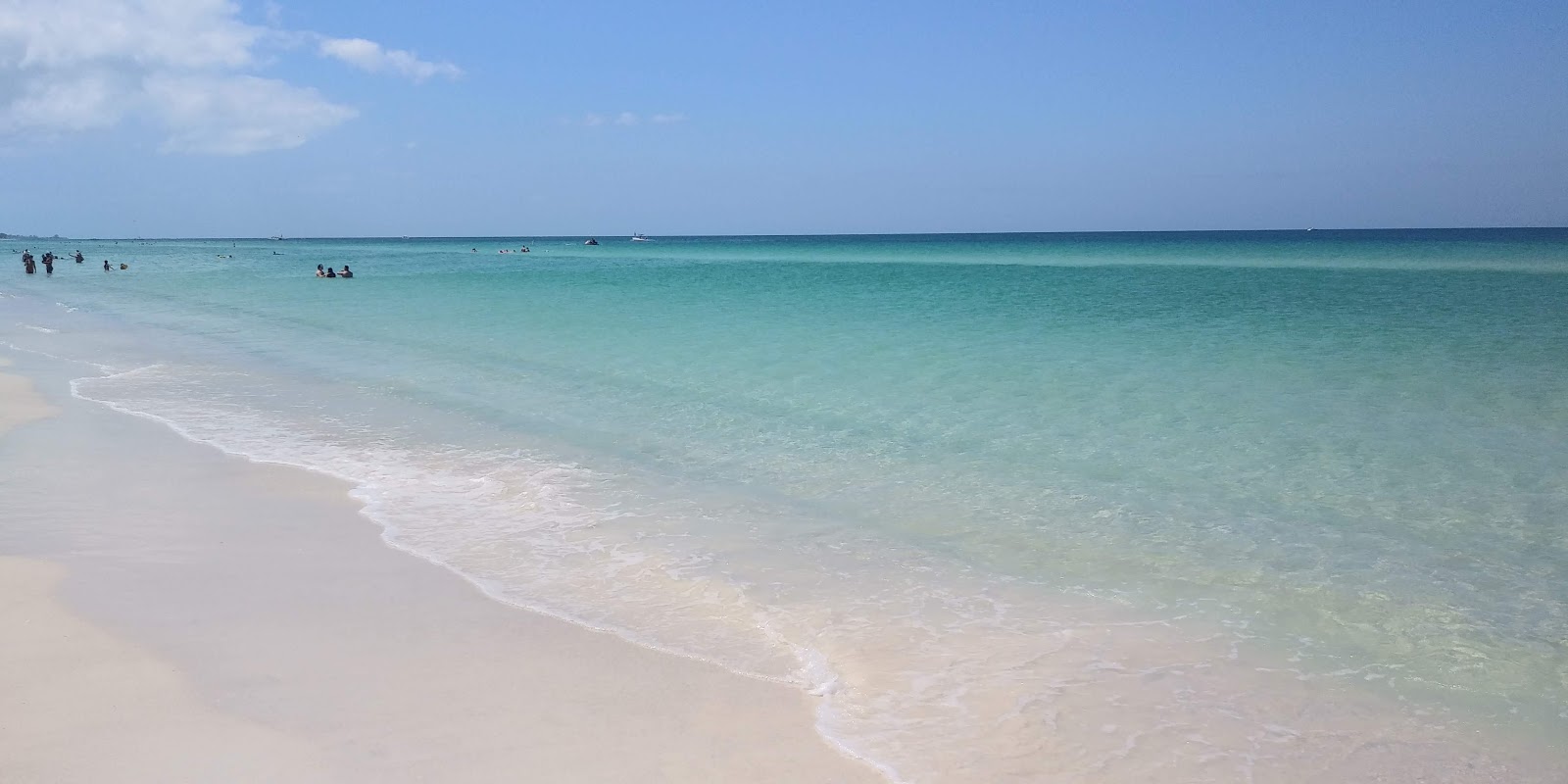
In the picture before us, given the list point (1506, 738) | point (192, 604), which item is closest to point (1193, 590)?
point (1506, 738)

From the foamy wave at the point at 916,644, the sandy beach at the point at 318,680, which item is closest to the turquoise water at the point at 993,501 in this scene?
the foamy wave at the point at 916,644

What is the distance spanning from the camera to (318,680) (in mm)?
4012

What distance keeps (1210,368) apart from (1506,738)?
10273 mm

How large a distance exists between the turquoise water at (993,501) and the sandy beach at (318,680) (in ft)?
1.14

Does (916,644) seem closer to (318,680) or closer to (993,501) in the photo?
(318,680)

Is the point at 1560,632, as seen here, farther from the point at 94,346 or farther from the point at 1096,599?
the point at 94,346

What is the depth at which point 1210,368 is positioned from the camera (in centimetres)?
1345

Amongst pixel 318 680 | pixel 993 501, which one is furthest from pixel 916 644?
pixel 993 501

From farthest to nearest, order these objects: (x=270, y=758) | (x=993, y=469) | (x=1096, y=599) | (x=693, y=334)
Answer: (x=693, y=334), (x=993, y=469), (x=1096, y=599), (x=270, y=758)

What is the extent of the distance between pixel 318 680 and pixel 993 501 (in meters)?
4.67

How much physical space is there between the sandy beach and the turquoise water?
1.14 ft

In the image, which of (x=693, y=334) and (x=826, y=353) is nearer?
(x=826, y=353)

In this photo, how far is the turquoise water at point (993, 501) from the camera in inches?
167

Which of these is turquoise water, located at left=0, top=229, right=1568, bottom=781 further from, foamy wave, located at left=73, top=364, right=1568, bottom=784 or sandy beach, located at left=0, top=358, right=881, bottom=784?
sandy beach, located at left=0, top=358, right=881, bottom=784
